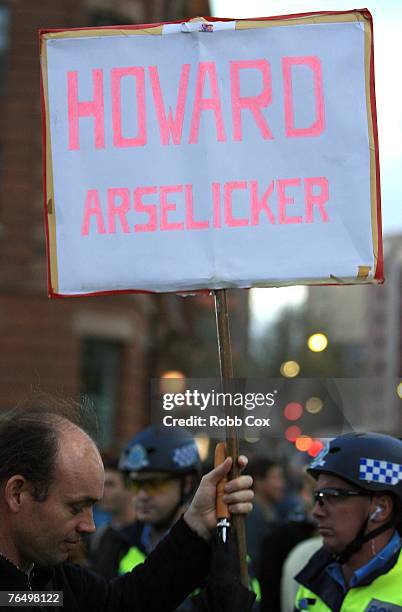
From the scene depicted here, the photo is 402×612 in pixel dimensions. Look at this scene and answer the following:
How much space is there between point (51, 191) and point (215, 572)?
126 cm

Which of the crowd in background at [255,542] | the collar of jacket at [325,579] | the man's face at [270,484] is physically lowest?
the man's face at [270,484]

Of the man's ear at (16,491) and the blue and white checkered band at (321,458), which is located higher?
the man's ear at (16,491)

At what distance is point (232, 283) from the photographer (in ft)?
10.6

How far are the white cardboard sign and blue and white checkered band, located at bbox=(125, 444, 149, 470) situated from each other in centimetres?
192

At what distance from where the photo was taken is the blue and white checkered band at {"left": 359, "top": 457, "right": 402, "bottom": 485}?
3.79 m

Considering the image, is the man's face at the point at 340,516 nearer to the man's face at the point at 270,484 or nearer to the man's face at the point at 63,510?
the man's face at the point at 63,510

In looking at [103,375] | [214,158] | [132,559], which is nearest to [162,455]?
[132,559]

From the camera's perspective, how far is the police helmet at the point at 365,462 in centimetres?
378

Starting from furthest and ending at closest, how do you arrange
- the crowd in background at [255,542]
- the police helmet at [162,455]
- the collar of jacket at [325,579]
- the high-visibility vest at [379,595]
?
→ 1. the crowd in background at [255,542]
2. the police helmet at [162,455]
3. the collar of jacket at [325,579]
4. the high-visibility vest at [379,595]

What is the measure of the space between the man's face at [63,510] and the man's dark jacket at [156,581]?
1.11 ft

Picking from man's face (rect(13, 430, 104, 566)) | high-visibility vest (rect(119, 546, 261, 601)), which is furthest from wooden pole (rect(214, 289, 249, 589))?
high-visibility vest (rect(119, 546, 261, 601))

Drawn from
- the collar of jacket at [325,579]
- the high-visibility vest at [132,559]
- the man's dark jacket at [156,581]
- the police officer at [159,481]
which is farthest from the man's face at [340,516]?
the high-visibility vest at [132,559]

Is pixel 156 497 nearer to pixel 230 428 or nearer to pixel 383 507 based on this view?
pixel 383 507

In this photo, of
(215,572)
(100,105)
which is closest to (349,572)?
(215,572)
